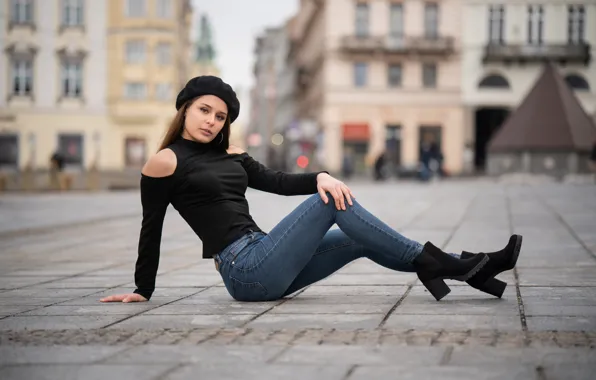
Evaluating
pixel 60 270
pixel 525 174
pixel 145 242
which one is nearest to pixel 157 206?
pixel 145 242

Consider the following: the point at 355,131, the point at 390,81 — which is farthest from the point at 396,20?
the point at 355,131

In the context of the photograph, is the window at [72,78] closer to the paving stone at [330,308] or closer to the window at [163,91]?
the window at [163,91]

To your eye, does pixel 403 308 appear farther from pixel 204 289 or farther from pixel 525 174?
pixel 525 174

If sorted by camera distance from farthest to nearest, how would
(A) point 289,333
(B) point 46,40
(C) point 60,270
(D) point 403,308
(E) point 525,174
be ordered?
1. (B) point 46,40
2. (E) point 525,174
3. (C) point 60,270
4. (D) point 403,308
5. (A) point 289,333

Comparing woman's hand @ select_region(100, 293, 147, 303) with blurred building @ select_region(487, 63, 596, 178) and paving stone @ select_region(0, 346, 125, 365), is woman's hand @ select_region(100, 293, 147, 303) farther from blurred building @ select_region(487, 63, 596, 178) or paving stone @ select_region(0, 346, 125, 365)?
blurred building @ select_region(487, 63, 596, 178)

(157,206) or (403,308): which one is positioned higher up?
(157,206)

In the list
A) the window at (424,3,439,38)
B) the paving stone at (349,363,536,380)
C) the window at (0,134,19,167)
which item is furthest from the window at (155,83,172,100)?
the paving stone at (349,363,536,380)

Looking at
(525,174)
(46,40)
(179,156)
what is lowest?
(525,174)

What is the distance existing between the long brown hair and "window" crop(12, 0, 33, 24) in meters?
47.3

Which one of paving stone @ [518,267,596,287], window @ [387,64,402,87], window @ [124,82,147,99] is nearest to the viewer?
paving stone @ [518,267,596,287]

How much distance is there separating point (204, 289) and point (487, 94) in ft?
166

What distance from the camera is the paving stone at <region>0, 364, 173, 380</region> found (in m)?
4.01

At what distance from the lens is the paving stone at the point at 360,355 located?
4.20 metres

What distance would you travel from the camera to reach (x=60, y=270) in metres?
9.12
